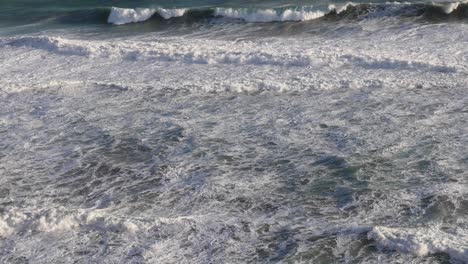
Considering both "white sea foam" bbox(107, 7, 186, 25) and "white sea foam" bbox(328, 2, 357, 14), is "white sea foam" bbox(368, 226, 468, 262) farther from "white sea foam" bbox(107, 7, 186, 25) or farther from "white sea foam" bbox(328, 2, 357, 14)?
"white sea foam" bbox(107, 7, 186, 25)

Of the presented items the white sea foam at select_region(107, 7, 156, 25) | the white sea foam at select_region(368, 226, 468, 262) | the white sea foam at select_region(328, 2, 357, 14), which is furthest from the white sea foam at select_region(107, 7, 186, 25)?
the white sea foam at select_region(368, 226, 468, 262)

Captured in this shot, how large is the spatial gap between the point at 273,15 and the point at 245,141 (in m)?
7.11

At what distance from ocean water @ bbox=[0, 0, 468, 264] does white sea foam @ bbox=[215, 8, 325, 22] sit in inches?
2.2

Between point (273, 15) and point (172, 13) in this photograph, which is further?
point (172, 13)

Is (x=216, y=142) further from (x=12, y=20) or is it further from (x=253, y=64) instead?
(x=12, y=20)

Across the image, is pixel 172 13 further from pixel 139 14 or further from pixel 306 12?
pixel 306 12

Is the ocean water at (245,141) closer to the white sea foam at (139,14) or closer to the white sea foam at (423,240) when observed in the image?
the white sea foam at (423,240)

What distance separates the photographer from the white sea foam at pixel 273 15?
51.3 feet

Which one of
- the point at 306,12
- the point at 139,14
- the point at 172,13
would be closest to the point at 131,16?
the point at 139,14

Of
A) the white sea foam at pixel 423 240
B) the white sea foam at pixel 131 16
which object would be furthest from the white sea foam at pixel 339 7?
the white sea foam at pixel 423 240

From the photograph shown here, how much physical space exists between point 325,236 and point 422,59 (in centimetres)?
562

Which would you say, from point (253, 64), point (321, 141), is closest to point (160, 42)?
point (253, 64)

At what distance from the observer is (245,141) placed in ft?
30.3

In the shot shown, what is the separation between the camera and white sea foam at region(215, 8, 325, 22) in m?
15.6
